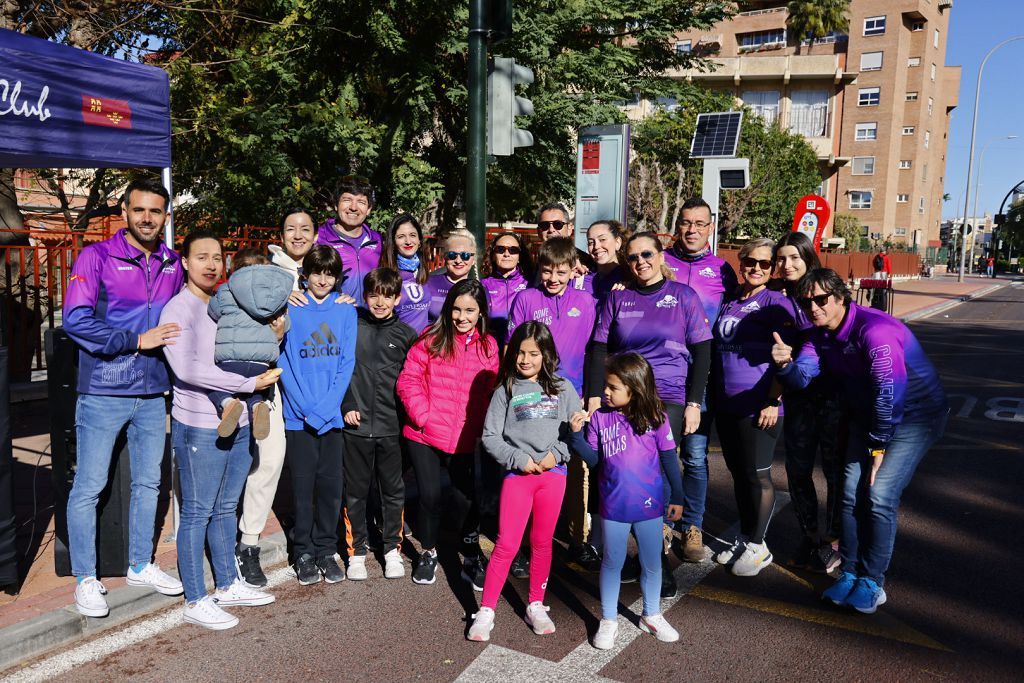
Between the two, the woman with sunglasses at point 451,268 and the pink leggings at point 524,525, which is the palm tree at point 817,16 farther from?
the pink leggings at point 524,525

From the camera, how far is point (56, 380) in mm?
3861

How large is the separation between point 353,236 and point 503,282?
1.10 metres

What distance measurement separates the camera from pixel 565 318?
439cm

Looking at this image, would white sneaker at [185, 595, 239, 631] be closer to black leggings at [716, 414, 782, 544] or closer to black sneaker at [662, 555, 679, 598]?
black sneaker at [662, 555, 679, 598]

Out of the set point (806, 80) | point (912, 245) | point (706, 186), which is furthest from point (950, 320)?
point (912, 245)

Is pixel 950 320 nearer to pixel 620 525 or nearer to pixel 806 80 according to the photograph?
pixel 620 525

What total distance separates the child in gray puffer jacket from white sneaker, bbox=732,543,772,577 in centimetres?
279

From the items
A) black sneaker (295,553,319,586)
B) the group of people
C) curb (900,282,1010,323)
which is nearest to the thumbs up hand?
the group of people

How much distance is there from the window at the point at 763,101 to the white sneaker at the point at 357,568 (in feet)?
179

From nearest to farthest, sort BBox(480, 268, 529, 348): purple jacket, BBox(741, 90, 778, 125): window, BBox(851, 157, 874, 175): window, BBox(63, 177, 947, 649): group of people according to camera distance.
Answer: BBox(63, 177, 947, 649): group of people, BBox(480, 268, 529, 348): purple jacket, BBox(741, 90, 778, 125): window, BBox(851, 157, 874, 175): window

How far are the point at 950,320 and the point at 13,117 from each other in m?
24.1

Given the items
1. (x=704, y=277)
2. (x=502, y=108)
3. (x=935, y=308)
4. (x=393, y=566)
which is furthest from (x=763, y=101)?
(x=393, y=566)

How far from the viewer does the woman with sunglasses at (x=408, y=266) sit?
4.88 metres

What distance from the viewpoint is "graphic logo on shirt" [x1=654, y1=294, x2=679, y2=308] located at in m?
4.21
